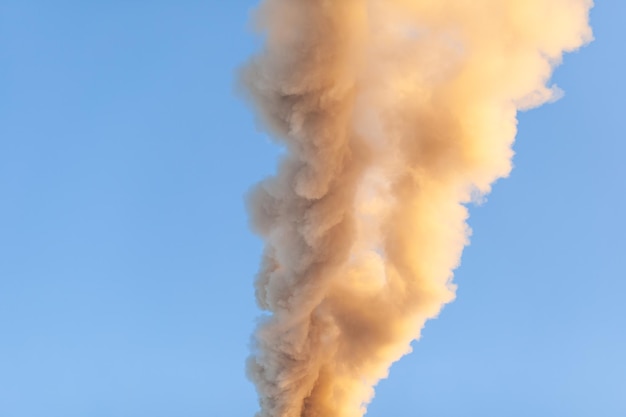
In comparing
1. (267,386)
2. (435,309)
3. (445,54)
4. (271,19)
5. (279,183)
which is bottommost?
(267,386)

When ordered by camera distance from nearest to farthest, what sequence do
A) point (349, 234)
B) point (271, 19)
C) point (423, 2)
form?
point (271, 19)
point (423, 2)
point (349, 234)

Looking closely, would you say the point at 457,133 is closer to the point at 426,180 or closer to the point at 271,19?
the point at 426,180

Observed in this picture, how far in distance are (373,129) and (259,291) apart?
10.2 meters

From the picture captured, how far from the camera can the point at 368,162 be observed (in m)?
38.6

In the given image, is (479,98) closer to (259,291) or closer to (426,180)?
(426,180)

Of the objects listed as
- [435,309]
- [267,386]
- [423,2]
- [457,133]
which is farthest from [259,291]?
[423,2]

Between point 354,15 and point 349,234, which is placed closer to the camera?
point 354,15

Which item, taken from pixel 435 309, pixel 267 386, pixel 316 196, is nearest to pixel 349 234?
pixel 316 196

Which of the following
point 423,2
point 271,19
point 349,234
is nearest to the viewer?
point 271,19

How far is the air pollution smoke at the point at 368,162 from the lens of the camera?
33.9 meters

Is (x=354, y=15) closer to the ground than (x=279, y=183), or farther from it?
farther from it

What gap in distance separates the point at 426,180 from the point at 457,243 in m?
3.73

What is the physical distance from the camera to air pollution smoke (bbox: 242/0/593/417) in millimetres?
33938

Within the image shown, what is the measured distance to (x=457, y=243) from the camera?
1548 inches
